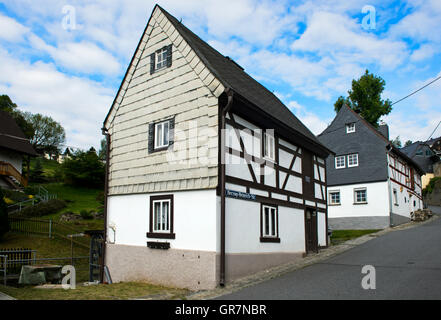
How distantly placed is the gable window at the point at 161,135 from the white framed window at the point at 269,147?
136 inches

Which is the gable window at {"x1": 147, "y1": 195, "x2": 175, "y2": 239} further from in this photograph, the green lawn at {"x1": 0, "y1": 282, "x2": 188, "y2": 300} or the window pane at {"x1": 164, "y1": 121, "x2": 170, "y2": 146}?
the window pane at {"x1": 164, "y1": 121, "x2": 170, "y2": 146}

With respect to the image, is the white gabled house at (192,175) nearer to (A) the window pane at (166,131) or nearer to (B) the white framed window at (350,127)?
(A) the window pane at (166,131)

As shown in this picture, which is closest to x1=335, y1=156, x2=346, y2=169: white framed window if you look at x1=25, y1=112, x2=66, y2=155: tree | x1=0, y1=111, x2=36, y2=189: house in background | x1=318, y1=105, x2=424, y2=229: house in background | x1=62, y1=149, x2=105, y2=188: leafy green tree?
x1=318, y1=105, x2=424, y2=229: house in background

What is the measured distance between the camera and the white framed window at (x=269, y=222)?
12.7 metres

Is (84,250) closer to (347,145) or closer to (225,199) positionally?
(225,199)

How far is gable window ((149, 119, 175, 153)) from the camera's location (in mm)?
12250

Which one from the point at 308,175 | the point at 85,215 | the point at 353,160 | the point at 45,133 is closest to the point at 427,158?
the point at 353,160

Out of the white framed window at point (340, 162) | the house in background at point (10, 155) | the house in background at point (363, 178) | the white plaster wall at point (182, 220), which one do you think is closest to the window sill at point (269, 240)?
the white plaster wall at point (182, 220)

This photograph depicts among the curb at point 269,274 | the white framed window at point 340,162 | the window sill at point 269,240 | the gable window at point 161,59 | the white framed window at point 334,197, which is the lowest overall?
the curb at point 269,274

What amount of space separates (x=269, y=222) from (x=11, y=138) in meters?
31.3

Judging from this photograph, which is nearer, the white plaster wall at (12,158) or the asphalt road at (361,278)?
the asphalt road at (361,278)

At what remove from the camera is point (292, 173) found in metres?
15.4

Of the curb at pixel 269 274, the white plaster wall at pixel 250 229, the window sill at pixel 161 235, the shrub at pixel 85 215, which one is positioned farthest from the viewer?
the shrub at pixel 85 215

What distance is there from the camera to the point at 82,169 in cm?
4447
